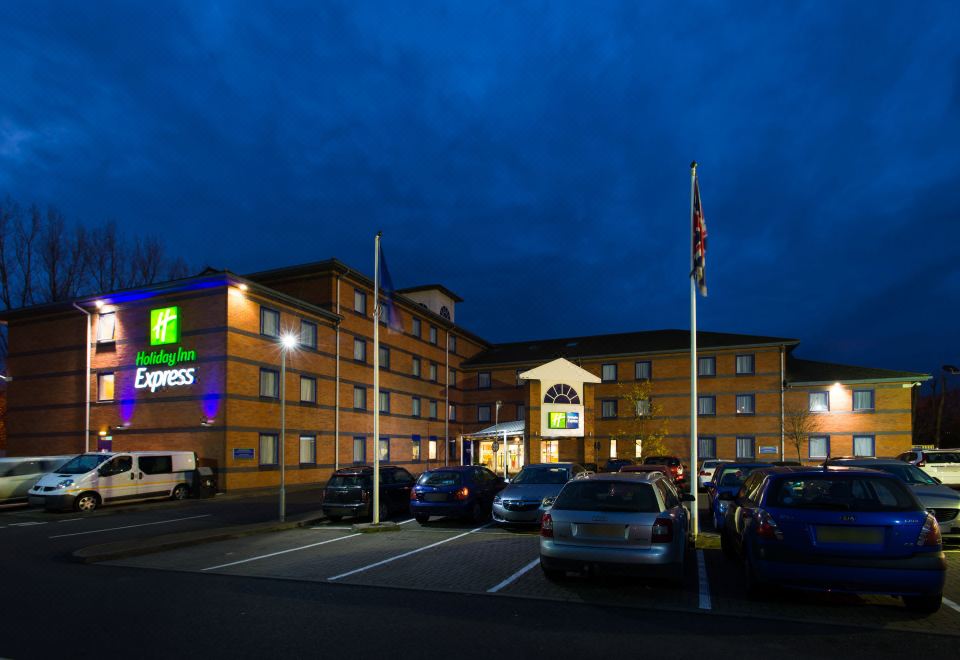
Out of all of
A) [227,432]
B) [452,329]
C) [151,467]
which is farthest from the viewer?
[452,329]

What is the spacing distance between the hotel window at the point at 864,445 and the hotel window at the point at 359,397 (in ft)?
103

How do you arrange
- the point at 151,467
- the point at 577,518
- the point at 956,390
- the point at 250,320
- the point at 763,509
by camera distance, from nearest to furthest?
the point at 763,509
the point at 577,518
the point at 151,467
the point at 250,320
the point at 956,390

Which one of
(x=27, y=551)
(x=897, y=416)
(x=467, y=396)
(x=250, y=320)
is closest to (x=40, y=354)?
(x=250, y=320)

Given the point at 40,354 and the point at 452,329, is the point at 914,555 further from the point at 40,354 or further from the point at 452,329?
the point at 452,329

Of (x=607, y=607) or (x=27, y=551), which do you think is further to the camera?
(x=27, y=551)

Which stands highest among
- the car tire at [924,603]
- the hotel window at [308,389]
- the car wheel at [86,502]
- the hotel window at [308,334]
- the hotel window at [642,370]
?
the hotel window at [308,334]

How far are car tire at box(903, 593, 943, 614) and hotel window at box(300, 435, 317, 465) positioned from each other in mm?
28472

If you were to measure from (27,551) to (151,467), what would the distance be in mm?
10523

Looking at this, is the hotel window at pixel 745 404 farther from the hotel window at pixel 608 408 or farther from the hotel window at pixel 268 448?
the hotel window at pixel 268 448

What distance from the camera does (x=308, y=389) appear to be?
3322cm

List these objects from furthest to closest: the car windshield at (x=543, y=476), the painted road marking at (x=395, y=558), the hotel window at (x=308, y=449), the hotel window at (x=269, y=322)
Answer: the hotel window at (x=308, y=449), the hotel window at (x=269, y=322), the car windshield at (x=543, y=476), the painted road marking at (x=395, y=558)

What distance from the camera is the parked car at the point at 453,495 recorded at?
→ 595 inches

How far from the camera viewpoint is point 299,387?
106ft

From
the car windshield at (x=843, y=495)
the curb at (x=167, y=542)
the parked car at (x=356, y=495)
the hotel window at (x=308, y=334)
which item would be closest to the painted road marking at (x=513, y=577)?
the car windshield at (x=843, y=495)
